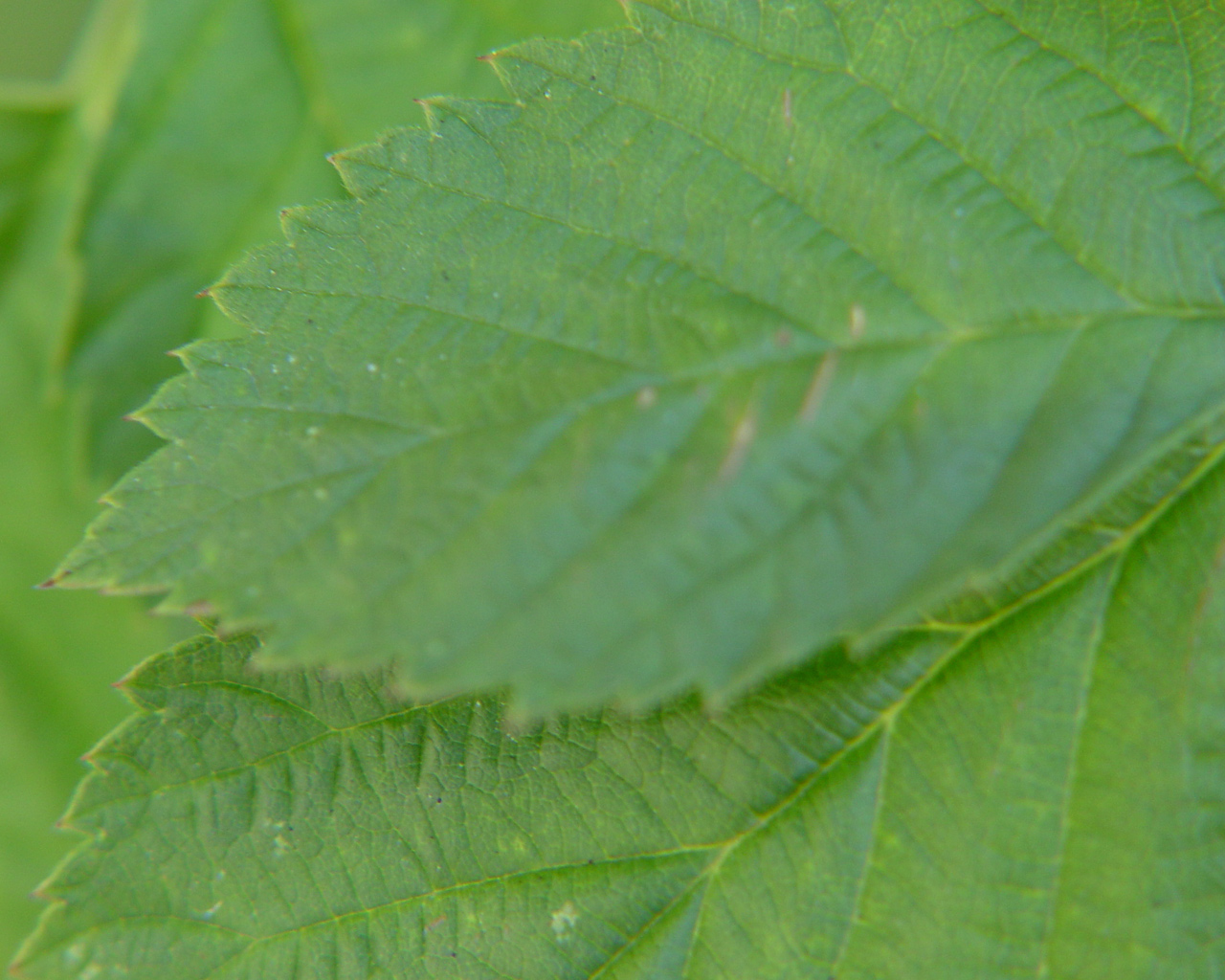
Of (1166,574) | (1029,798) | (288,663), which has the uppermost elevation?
(288,663)

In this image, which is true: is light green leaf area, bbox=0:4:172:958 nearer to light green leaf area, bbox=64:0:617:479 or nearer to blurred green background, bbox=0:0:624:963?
blurred green background, bbox=0:0:624:963

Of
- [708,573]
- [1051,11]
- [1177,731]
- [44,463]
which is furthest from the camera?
[44,463]

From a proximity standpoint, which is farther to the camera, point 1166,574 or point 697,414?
point 1166,574

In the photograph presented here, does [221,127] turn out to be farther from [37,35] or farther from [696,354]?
[696,354]

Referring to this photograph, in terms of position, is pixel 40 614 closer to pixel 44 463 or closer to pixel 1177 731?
pixel 44 463

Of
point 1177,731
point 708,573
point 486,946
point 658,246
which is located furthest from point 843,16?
point 486,946

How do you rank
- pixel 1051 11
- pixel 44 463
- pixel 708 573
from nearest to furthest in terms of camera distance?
1. pixel 708 573
2. pixel 1051 11
3. pixel 44 463

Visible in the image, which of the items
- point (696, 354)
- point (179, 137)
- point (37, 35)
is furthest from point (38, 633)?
point (696, 354)
